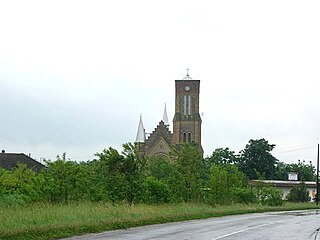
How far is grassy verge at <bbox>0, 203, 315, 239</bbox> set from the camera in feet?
62.1

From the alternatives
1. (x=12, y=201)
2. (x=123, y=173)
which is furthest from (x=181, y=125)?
(x=12, y=201)

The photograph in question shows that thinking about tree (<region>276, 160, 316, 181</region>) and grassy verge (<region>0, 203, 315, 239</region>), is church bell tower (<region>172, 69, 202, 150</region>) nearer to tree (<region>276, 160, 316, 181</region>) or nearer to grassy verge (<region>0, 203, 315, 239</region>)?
tree (<region>276, 160, 316, 181</region>)

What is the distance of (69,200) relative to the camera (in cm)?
3122

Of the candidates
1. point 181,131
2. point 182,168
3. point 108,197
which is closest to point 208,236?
point 108,197

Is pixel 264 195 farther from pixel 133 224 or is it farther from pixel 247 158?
pixel 247 158

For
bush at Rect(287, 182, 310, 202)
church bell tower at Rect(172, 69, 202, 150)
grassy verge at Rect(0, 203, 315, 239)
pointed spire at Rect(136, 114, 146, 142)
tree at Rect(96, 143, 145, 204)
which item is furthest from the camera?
pointed spire at Rect(136, 114, 146, 142)

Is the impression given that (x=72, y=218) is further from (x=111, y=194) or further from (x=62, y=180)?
(x=111, y=194)

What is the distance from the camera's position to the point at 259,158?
400 ft

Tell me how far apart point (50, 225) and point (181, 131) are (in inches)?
3814

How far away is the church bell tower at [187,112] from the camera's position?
382 feet

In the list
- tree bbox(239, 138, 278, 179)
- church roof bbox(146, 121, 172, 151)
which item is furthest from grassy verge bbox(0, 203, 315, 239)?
tree bbox(239, 138, 278, 179)

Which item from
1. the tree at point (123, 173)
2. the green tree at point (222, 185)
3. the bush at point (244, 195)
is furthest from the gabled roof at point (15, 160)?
the tree at point (123, 173)

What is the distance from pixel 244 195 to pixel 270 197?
605cm

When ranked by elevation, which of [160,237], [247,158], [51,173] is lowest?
[160,237]
